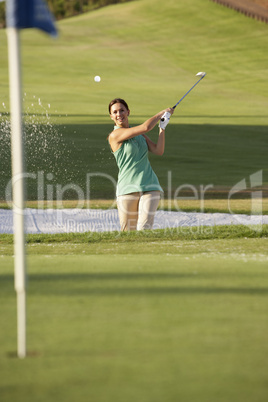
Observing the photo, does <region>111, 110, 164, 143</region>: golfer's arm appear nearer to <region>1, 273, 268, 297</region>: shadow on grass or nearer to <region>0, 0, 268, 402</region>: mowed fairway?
<region>0, 0, 268, 402</region>: mowed fairway

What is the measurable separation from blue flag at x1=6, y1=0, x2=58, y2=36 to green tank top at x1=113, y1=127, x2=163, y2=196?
409 cm

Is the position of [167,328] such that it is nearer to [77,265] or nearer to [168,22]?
[77,265]

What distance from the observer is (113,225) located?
9516 millimetres

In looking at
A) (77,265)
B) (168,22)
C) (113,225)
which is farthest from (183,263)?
(168,22)

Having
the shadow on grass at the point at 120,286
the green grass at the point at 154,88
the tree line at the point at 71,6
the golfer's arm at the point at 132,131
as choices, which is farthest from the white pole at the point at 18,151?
the tree line at the point at 71,6

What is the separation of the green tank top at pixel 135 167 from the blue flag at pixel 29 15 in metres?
4.09

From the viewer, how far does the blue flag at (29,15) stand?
268 centimetres

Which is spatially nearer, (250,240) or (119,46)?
(250,240)

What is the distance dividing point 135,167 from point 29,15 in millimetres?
4171

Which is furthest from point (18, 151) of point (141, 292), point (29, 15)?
point (141, 292)

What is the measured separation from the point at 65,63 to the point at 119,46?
5.80 metres

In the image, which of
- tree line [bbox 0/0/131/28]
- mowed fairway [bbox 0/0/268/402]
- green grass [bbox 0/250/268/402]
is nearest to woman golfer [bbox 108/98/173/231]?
mowed fairway [bbox 0/0/268/402]

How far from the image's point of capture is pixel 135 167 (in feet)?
22.5

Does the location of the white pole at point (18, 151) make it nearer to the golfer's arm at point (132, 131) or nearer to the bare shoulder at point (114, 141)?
the golfer's arm at point (132, 131)
